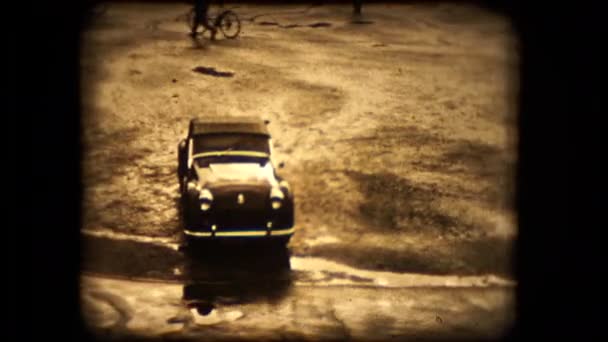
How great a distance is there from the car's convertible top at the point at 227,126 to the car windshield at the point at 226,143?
0.21 feet

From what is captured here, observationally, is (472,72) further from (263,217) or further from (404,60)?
(263,217)

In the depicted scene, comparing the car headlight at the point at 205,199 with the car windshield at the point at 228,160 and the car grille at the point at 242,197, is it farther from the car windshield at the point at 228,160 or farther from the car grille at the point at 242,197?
the car windshield at the point at 228,160

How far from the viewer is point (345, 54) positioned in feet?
50.2

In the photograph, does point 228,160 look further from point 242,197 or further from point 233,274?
point 233,274

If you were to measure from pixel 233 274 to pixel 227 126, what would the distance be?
196 centimetres

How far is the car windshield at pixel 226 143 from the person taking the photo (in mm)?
8367

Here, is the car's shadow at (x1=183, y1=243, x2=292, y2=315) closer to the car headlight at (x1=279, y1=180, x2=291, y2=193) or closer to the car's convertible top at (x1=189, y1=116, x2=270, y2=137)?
the car headlight at (x1=279, y1=180, x2=291, y2=193)

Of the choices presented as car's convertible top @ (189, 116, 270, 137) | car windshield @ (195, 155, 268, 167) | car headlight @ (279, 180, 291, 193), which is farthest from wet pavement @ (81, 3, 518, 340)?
car's convertible top @ (189, 116, 270, 137)

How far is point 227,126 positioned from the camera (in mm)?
8586

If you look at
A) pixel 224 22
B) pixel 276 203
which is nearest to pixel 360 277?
pixel 276 203

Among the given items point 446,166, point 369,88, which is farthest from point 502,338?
point 369,88

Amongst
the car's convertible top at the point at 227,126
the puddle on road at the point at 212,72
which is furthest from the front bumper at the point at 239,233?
the puddle on road at the point at 212,72

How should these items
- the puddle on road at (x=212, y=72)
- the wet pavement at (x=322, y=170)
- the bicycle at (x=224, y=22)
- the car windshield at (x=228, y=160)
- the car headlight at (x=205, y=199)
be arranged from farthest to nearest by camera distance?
the puddle on road at (x=212, y=72)
the bicycle at (x=224, y=22)
the car windshield at (x=228, y=160)
the car headlight at (x=205, y=199)
the wet pavement at (x=322, y=170)

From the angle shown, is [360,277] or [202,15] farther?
[202,15]
